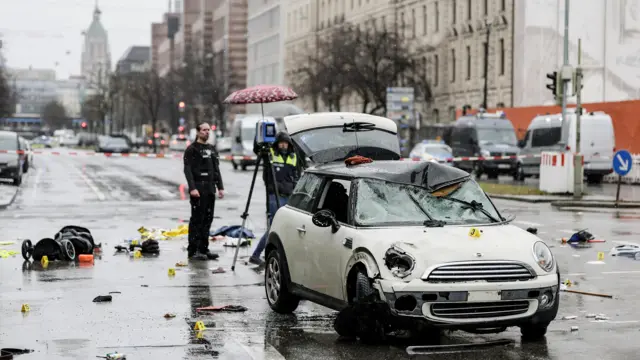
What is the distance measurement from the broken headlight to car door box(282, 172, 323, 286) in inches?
53.6

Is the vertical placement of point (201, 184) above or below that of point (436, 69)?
below

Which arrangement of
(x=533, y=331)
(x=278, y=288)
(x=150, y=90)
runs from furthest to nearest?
(x=150, y=90) < (x=278, y=288) < (x=533, y=331)

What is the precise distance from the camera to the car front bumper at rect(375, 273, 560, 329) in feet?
29.7

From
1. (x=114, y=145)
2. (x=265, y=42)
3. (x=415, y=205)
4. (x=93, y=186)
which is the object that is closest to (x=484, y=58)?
(x=93, y=186)

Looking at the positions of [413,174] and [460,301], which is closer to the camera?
[460,301]

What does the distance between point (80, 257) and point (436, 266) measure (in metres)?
8.06

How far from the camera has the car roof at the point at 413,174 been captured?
1049 cm

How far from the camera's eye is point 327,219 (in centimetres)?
1027

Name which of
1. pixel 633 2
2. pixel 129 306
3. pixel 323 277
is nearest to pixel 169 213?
pixel 129 306

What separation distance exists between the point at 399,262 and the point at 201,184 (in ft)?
25.0

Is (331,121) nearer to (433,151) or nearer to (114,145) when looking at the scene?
(433,151)

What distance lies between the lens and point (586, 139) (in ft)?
132

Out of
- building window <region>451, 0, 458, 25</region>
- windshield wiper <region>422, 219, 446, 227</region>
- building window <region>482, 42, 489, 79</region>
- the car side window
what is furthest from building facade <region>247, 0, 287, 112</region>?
windshield wiper <region>422, 219, 446, 227</region>

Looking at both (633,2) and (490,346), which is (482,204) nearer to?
(490,346)
